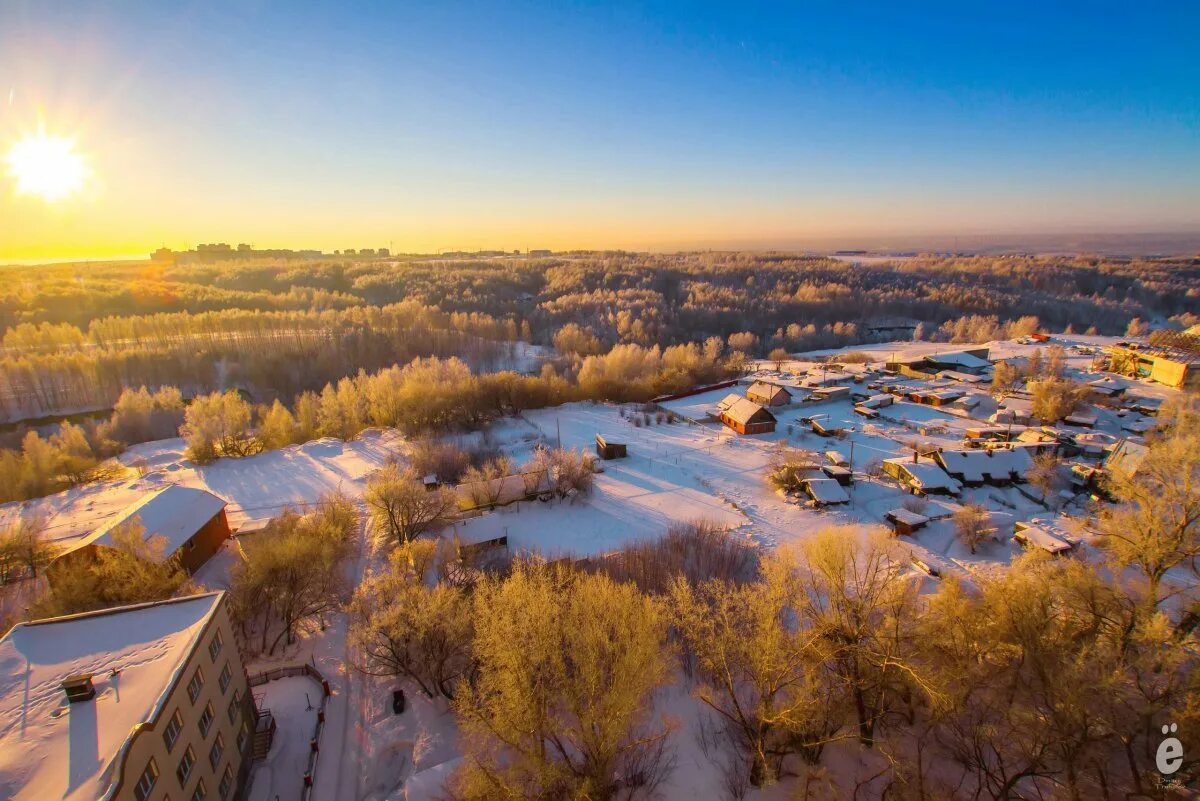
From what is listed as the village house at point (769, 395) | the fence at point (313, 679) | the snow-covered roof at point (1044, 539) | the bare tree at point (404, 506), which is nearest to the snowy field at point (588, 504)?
the fence at point (313, 679)

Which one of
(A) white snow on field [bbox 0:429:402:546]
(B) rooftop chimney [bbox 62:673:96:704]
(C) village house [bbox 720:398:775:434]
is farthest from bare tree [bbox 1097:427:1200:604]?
(A) white snow on field [bbox 0:429:402:546]

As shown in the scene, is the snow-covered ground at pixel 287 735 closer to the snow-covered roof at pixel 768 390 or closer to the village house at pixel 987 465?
the village house at pixel 987 465

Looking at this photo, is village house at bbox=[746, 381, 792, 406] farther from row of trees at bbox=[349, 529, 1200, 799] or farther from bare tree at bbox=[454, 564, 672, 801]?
bare tree at bbox=[454, 564, 672, 801]

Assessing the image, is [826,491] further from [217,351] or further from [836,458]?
[217,351]

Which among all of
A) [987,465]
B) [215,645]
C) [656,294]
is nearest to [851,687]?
[215,645]

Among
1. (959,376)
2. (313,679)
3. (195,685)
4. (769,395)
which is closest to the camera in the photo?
(195,685)

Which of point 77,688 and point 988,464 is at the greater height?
point 77,688
